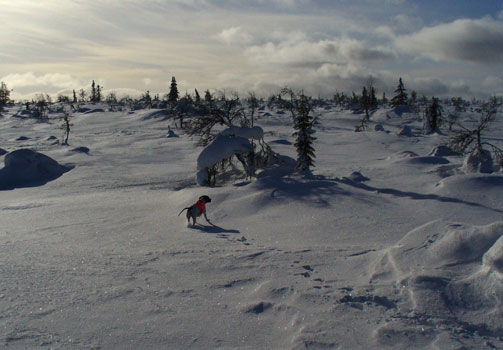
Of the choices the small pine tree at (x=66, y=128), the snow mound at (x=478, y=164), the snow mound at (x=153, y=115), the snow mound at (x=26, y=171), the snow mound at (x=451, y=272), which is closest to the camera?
the snow mound at (x=451, y=272)

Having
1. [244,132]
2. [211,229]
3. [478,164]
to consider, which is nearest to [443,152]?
[478,164]

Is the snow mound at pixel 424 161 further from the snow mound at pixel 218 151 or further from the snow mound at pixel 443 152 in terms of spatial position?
the snow mound at pixel 218 151

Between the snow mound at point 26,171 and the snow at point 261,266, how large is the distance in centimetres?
347

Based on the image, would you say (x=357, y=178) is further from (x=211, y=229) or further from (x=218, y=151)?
(x=211, y=229)

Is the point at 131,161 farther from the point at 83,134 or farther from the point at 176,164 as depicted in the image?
the point at 83,134

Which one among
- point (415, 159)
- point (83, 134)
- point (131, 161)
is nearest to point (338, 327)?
point (415, 159)

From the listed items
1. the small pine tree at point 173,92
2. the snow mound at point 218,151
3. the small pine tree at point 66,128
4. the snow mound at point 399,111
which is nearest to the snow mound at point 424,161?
the snow mound at point 218,151

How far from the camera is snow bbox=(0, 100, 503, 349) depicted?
407cm

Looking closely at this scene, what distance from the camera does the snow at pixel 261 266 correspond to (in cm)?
407

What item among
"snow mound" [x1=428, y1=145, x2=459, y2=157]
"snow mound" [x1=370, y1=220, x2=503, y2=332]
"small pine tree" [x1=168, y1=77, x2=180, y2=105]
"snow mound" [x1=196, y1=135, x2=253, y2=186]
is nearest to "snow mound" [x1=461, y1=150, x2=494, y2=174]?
"snow mound" [x1=428, y1=145, x2=459, y2=157]

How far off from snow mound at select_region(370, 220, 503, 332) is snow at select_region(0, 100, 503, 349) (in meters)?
0.02

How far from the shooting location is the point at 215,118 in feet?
50.7

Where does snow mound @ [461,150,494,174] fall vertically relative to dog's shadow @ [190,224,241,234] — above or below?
above

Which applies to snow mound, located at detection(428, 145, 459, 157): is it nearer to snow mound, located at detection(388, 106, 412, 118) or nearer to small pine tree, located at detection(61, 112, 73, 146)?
small pine tree, located at detection(61, 112, 73, 146)
